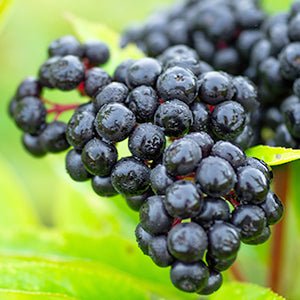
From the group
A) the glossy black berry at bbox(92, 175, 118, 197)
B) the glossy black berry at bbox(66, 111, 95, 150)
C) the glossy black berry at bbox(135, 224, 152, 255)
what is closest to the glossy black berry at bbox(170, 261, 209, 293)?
the glossy black berry at bbox(135, 224, 152, 255)

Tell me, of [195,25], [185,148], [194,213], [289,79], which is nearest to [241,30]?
[195,25]

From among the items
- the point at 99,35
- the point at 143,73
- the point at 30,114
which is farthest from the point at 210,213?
the point at 99,35

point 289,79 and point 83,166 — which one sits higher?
point 289,79

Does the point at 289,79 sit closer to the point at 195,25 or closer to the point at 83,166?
the point at 195,25

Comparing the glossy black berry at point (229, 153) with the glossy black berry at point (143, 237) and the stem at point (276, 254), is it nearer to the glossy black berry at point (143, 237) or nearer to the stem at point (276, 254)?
the glossy black berry at point (143, 237)

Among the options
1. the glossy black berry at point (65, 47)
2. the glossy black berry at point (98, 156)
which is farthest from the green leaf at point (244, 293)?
the glossy black berry at point (65, 47)

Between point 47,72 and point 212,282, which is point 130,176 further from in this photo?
point 47,72

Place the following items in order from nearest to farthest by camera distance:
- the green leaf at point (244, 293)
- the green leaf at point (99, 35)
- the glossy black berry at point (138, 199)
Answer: the glossy black berry at point (138, 199) < the green leaf at point (244, 293) < the green leaf at point (99, 35)
